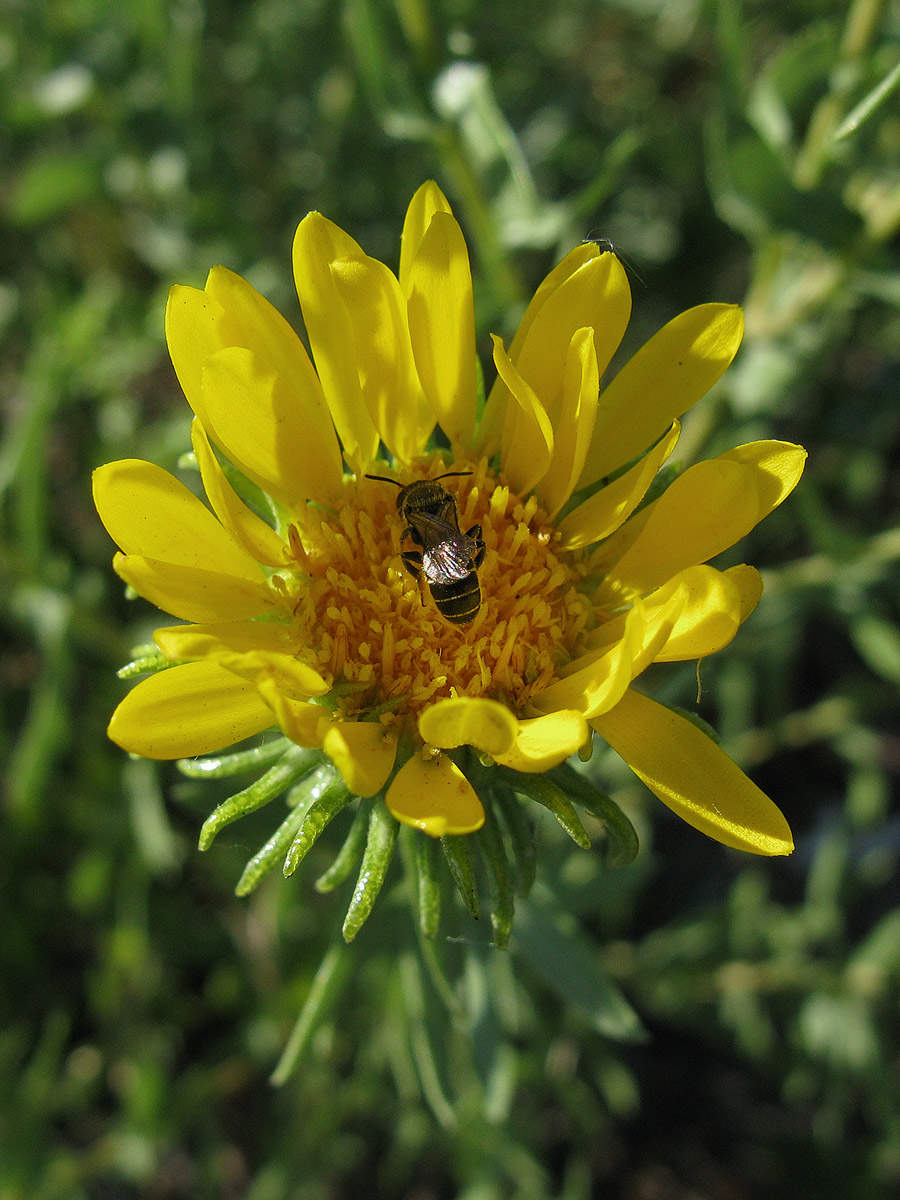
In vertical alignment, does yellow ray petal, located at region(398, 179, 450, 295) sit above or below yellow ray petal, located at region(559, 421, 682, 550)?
above

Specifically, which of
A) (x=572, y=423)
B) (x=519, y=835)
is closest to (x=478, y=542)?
(x=572, y=423)

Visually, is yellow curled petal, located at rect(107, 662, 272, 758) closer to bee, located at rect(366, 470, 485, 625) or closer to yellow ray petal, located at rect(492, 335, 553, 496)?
bee, located at rect(366, 470, 485, 625)

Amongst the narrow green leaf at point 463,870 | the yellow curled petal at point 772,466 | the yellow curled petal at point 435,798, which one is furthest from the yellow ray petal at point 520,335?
the narrow green leaf at point 463,870

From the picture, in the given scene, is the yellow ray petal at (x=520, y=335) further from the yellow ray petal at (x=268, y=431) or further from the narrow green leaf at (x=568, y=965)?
the narrow green leaf at (x=568, y=965)

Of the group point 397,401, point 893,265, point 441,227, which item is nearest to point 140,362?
point 397,401

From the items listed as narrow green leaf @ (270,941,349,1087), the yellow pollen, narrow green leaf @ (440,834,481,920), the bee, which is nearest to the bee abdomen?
the bee

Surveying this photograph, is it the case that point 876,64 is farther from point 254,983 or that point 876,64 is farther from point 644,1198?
point 644,1198
